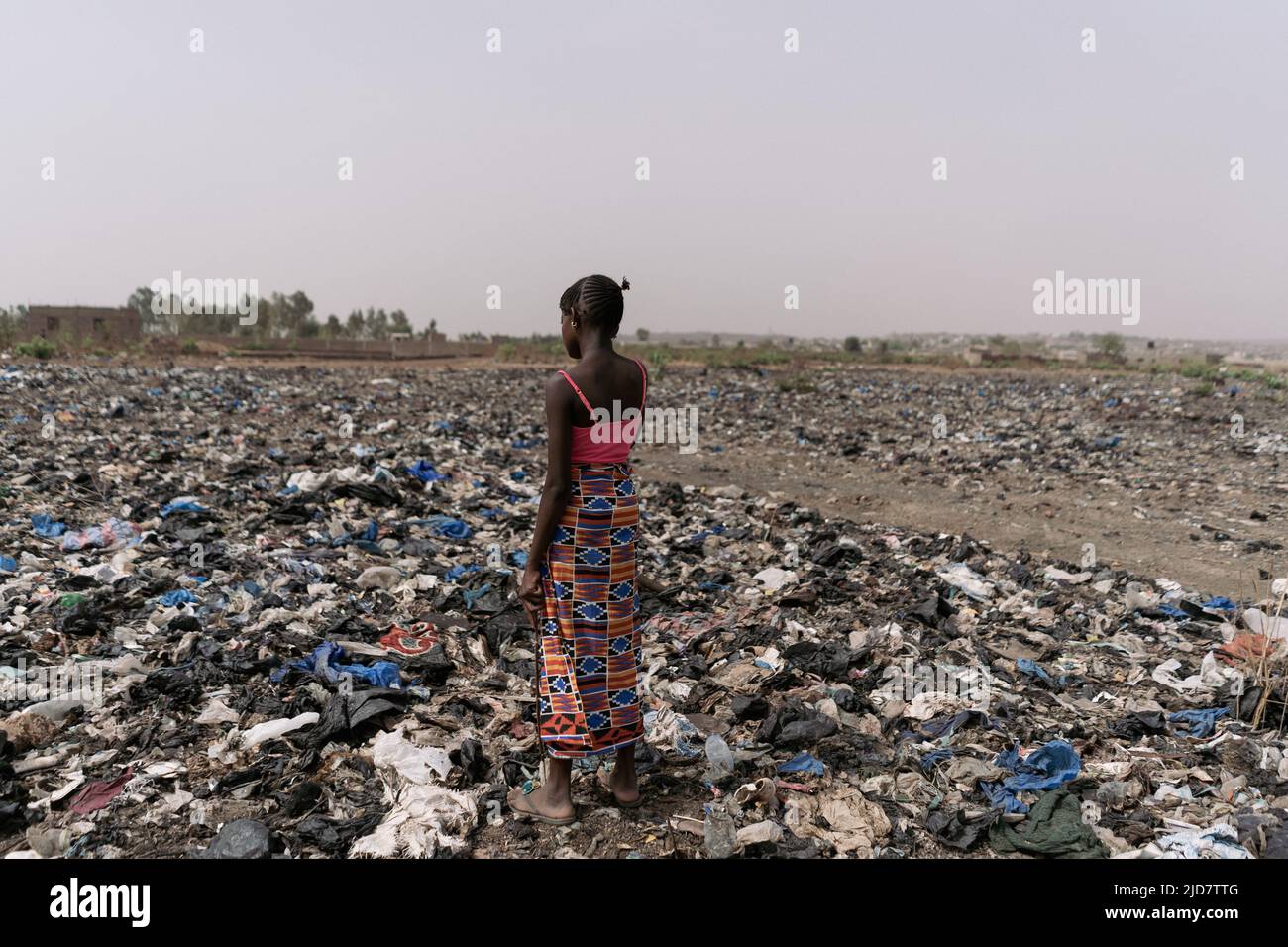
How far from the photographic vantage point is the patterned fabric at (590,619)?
7.69ft

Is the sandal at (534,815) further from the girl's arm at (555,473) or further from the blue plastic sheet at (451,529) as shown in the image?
the blue plastic sheet at (451,529)

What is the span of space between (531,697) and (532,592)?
1.15 metres

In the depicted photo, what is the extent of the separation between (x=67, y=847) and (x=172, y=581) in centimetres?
228

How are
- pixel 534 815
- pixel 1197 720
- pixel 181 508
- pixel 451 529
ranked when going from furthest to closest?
pixel 451 529, pixel 181 508, pixel 1197 720, pixel 534 815

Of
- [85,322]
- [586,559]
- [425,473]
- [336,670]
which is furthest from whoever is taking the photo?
[85,322]

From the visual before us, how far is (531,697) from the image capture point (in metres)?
3.40

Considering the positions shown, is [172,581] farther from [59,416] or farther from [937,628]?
[59,416]

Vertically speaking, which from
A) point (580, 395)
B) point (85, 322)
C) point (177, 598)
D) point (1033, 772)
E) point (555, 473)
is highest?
point (85, 322)

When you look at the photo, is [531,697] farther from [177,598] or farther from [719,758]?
[177,598]

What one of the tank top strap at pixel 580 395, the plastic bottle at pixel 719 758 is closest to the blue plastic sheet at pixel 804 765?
the plastic bottle at pixel 719 758

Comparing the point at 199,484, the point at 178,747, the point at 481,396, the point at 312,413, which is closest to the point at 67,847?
the point at 178,747

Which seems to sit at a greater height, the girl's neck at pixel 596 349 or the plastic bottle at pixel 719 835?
the girl's neck at pixel 596 349

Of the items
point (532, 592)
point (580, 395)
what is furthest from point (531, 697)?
point (580, 395)

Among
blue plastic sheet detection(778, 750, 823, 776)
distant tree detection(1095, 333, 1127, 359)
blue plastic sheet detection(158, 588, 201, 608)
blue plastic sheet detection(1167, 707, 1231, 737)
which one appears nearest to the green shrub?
blue plastic sheet detection(158, 588, 201, 608)
